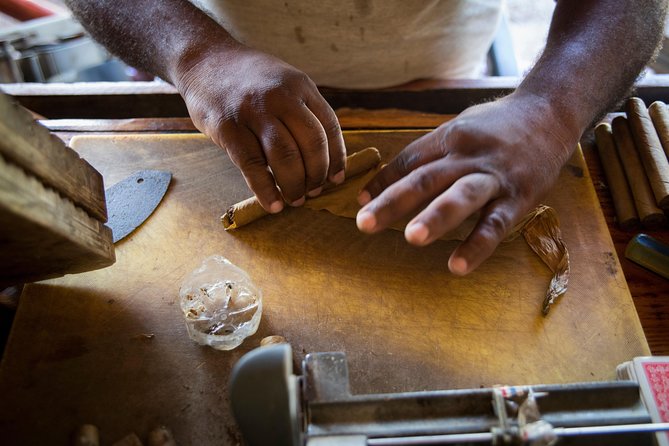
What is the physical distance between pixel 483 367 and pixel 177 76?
0.93 m

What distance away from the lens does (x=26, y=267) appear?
92 centimetres

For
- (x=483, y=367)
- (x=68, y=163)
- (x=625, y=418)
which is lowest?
(x=483, y=367)

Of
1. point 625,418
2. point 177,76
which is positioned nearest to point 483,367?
point 625,418

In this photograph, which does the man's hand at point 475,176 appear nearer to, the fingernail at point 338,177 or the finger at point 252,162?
the fingernail at point 338,177

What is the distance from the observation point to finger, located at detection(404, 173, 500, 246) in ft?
2.93

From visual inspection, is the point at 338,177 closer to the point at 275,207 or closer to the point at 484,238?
the point at 275,207

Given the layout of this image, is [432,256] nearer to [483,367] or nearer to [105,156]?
[483,367]

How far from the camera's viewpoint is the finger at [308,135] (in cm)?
105

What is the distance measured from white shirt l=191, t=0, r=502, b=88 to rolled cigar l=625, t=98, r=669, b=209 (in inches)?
20.8

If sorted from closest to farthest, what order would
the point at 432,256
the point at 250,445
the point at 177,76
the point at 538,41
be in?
1. the point at 250,445
2. the point at 432,256
3. the point at 177,76
4. the point at 538,41

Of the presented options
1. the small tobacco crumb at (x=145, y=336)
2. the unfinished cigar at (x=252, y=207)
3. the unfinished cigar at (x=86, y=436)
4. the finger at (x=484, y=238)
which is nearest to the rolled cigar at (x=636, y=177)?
the finger at (x=484, y=238)

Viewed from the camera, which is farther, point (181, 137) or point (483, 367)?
point (181, 137)

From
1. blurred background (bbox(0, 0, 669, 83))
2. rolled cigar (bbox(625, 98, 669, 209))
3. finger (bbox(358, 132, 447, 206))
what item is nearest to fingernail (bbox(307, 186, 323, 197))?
finger (bbox(358, 132, 447, 206))

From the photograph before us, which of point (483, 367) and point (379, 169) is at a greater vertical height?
point (379, 169)
